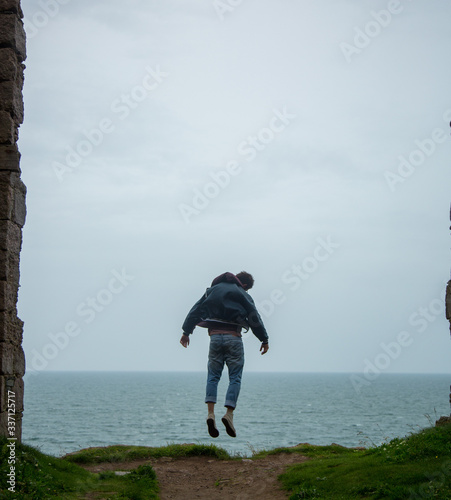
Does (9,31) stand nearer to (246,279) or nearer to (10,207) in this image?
(10,207)

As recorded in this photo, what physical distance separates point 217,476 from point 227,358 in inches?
78.1

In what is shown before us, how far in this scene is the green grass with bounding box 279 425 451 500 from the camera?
674 centimetres

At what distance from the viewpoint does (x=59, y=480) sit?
800 centimetres

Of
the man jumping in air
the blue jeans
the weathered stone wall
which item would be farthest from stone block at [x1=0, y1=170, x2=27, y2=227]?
the blue jeans

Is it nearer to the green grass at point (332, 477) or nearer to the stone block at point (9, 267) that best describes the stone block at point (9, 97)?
the stone block at point (9, 267)

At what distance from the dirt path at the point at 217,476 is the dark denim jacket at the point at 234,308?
7.19ft

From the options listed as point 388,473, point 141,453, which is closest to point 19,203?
point 141,453

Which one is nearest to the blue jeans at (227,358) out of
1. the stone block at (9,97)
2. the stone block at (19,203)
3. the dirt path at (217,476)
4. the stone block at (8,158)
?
the dirt path at (217,476)

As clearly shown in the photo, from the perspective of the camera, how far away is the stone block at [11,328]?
8836 millimetres

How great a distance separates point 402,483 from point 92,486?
426 centimetres

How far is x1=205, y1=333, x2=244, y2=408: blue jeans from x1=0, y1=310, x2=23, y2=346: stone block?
3076 mm

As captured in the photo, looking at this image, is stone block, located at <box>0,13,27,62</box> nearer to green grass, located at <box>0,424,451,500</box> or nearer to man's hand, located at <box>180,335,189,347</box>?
man's hand, located at <box>180,335,189,347</box>

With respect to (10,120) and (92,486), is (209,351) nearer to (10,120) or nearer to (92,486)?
(92,486)

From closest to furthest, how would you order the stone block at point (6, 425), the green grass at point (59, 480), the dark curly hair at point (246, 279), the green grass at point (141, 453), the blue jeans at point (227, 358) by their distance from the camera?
the green grass at point (59, 480), the stone block at point (6, 425), the blue jeans at point (227, 358), the dark curly hair at point (246, 279), the green grass at point (141, 453)
